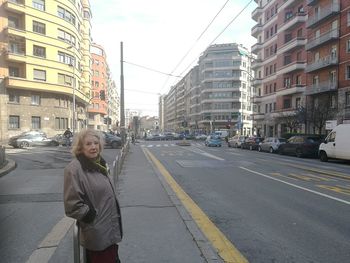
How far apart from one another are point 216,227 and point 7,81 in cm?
4394

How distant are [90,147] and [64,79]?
2088 inches

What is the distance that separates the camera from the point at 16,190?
441 inches

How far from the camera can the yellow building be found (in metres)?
46.5

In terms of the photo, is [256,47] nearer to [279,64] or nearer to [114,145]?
[279,64]

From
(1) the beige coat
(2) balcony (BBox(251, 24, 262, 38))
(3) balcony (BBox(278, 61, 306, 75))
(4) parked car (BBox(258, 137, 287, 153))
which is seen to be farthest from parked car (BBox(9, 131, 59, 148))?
(2) balcony (BBox(251, 24, 262, 38))

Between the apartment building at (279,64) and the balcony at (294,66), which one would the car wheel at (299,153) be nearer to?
the apartment building at (279,64)

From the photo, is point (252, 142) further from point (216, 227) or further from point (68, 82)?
point (216, 227)

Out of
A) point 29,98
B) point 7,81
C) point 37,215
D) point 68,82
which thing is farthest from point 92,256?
point 68,82

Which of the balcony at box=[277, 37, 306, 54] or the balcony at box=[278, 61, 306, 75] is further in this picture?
the balcony at box=[278, 61, 306, 75]

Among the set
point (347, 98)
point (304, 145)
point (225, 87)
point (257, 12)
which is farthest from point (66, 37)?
point (225, 87)

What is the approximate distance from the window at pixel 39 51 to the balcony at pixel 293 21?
107 ft

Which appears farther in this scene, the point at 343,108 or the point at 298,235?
the point at 343,108

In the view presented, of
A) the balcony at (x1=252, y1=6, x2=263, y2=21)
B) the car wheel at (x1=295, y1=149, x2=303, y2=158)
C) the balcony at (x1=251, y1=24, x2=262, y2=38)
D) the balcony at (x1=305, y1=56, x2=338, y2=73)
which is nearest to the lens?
the car wheel at (x1=295, y1=149, x2=303, y2=158)

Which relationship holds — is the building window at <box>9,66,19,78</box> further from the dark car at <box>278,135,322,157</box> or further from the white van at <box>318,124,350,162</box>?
the white van at <box>318,124,350,162</box>
